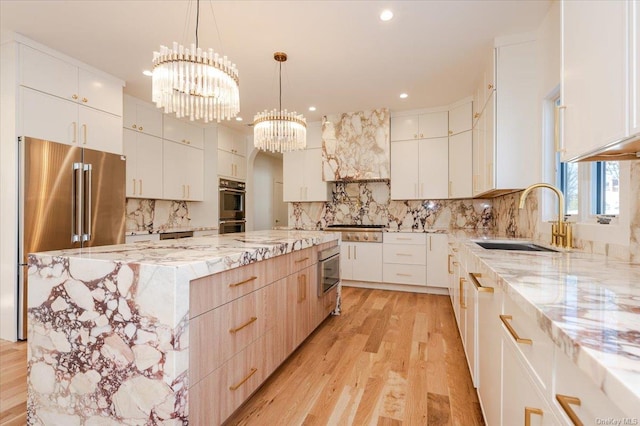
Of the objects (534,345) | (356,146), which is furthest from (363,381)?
(356,146)

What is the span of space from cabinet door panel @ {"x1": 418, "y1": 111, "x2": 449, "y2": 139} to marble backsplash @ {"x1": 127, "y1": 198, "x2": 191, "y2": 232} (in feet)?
13.0

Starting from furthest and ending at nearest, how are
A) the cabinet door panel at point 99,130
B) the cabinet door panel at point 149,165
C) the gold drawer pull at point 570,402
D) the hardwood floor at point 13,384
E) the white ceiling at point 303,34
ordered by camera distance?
the cabinet door panel at point 149,165 → the cabinet door panel at point 99,130 → the white ceiling at point 303,34 → the hardwood floor at point 13,384 → the gold drawer pull at point 570,402

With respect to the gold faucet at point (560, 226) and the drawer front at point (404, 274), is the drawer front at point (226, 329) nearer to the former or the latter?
the gold faucet at point (560, 226)

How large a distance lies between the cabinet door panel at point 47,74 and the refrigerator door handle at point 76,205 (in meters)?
0.72

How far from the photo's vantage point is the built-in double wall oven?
16.6 feet

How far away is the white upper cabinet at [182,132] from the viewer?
439 cm

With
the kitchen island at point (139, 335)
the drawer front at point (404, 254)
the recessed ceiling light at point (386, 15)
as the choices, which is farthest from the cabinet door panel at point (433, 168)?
the kitchen island at point (139, 335)

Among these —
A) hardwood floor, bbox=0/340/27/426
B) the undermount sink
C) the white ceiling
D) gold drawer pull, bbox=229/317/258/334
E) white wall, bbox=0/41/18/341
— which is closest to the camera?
gold drawer pull, bbox=229/317/258/334

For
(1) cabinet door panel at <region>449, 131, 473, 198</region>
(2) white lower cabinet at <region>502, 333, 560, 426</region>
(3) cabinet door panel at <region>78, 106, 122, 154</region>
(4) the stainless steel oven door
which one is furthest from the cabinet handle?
(3) cabinet door panel at <region>78, 106, 122, 154</region>

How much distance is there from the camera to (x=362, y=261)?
14.9 ft

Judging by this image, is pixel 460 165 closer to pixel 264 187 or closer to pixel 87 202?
pixel 87 202

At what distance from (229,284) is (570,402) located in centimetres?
128

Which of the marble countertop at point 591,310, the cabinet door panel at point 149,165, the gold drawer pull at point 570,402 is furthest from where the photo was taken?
the cabinet door panel at point 149,165

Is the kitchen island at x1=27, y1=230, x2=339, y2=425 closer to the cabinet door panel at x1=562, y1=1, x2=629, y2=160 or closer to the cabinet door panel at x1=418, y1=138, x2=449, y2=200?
the cabinet door panel at x1=562, y1=1, x2=629, y2=160
